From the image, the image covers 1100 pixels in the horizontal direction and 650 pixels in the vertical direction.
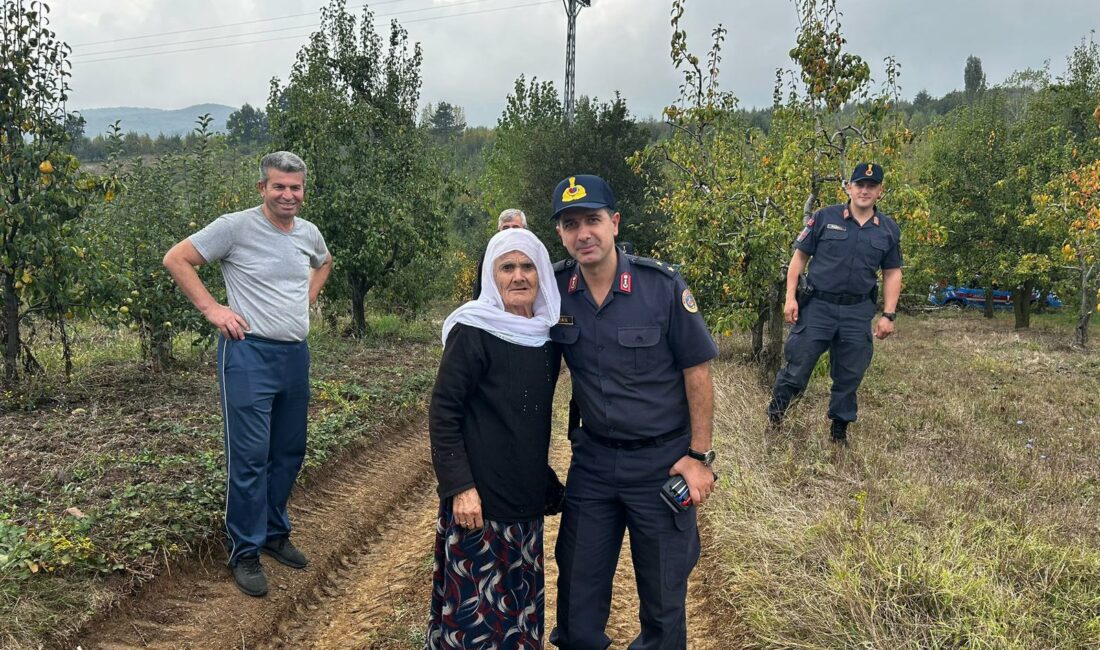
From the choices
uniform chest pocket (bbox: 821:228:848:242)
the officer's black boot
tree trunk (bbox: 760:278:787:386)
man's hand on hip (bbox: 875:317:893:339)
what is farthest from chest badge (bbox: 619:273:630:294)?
tree trunk (bbox: 760:278:787:386)

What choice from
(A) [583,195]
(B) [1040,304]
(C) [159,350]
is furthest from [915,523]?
(B) [1040,304]

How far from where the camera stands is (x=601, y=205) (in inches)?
101

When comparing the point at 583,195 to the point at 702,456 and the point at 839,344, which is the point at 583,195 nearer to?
the point at 702,456

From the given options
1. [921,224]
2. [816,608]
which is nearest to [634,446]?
[816,608]

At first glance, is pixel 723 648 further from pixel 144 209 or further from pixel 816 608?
pixel 144 209

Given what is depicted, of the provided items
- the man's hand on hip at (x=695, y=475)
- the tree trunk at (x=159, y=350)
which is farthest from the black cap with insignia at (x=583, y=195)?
the tree trunk at (x=159, y=350)

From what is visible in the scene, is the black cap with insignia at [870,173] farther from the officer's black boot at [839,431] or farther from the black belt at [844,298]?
the officer's black boot at [839,431]

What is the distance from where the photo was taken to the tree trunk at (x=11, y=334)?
5.90m

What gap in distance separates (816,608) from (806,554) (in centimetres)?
49

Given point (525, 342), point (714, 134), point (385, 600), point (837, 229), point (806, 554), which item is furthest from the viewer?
point (714, 134)

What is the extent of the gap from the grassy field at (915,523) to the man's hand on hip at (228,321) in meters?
2.82

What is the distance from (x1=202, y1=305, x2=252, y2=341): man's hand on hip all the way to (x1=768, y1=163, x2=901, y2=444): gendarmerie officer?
401 cm

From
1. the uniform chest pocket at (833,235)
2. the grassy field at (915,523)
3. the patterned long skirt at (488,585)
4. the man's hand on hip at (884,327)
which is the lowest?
the grassy field at (915,523)

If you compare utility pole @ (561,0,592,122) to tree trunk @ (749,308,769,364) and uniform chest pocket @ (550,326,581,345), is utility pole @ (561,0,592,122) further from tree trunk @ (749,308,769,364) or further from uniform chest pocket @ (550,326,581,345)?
uniform chest pocket @ (550,326,581,345)
